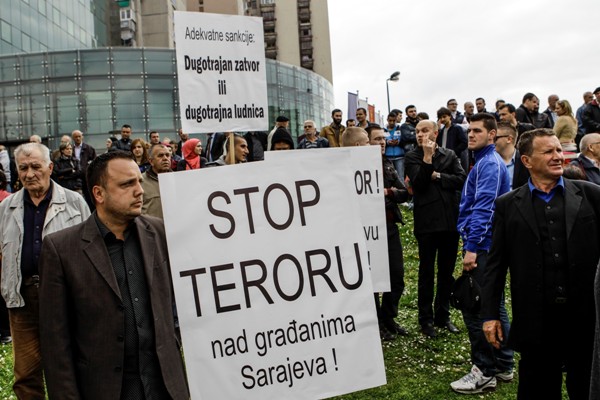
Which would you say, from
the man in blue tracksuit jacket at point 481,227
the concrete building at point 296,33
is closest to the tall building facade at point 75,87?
the man in blue tracksuit jacket at point 481,227

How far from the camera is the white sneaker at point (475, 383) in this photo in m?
5.38

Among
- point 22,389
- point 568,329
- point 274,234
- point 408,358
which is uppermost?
point 274,234

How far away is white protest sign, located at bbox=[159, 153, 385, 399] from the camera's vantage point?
115 inches

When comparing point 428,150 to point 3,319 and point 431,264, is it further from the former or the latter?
point 3,319

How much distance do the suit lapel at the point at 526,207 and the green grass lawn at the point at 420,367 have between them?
2.11 meters

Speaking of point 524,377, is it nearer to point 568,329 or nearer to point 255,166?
point 568,329

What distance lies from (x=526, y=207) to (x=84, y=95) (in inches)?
1351

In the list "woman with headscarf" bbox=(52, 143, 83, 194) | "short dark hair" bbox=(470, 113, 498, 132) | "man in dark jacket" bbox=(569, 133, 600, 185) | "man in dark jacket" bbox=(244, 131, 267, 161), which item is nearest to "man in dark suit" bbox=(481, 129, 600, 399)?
"short dark hair" bbox=(470, 113, 498, 132)

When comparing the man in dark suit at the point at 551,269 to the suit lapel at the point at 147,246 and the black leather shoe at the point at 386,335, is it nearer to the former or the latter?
the suit lapel at the point at 147,246

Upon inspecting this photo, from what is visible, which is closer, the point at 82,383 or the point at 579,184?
the point at 82,383

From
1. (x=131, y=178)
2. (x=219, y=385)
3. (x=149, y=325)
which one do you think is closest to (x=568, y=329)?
(x=219, y=385)

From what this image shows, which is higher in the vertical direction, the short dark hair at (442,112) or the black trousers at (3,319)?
the short dark hair at (442,112)

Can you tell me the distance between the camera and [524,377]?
12.8 ft

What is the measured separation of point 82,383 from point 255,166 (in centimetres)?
146
